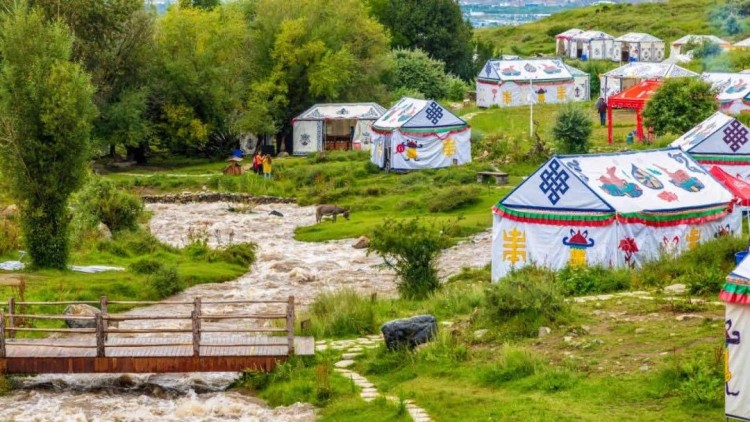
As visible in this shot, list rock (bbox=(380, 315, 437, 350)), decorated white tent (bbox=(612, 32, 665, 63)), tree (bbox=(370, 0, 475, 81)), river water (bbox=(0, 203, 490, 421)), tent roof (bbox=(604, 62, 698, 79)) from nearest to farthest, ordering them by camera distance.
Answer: river water (bbox=(0, 203, 490, 421)) → rock (bbox=(380, 315, 437, 350)) → tent roof (bbox=(604, 62, 698, 79)) → tree (bbox=(370, 0, 475, 81)) → decorated white tent (bbox=(612, 32, 665, 63))

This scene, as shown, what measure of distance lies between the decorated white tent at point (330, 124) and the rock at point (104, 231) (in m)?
22.4

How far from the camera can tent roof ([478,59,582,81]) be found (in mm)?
72312

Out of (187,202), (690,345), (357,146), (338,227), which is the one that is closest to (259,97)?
(357,146)

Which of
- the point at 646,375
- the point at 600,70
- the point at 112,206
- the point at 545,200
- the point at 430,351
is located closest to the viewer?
the point at 646,375

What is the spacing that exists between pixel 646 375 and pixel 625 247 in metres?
11.2

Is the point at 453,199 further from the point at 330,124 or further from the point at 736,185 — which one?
the point at 330,124

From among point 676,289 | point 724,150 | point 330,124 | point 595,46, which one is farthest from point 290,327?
point 595,46

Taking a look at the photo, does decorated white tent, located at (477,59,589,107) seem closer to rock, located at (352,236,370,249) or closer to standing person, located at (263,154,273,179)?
standing person, located at (263,154,273,179)

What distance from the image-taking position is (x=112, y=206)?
39.8 metres

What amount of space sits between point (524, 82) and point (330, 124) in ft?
48.7

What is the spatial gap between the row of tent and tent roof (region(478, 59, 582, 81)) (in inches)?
1608

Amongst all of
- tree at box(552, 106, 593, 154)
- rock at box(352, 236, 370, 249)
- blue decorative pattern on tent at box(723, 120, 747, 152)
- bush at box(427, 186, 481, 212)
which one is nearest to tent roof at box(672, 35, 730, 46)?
tree at box(552, 106, 593, 154)

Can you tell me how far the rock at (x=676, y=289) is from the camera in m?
24.5

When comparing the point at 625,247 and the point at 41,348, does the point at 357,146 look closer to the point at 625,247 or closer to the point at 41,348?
the point at 625,247
